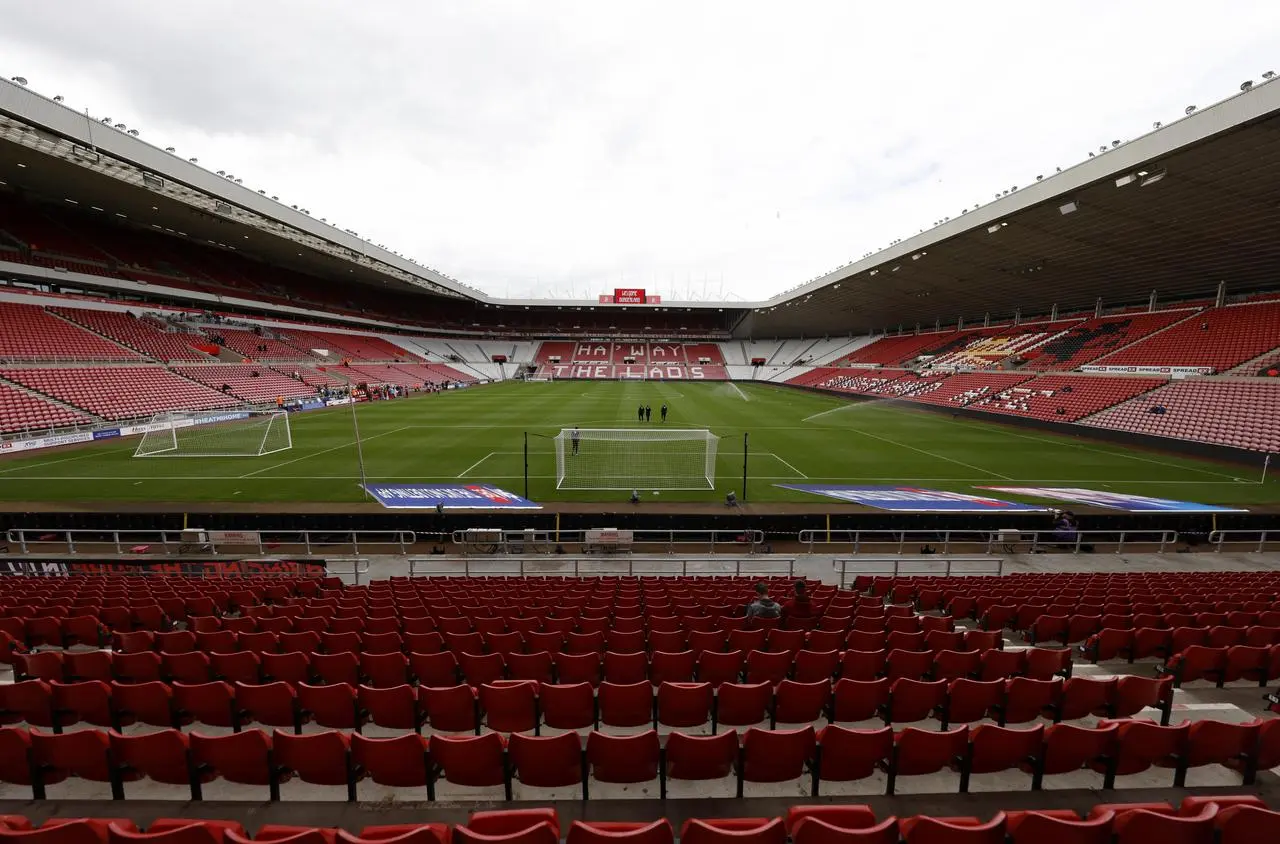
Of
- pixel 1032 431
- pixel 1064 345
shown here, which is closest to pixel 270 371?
pixel 1032 431

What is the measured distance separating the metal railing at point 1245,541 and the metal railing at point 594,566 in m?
11.5

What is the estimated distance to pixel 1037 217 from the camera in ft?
94.4

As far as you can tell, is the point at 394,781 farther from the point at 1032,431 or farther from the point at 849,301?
the point at 849,301

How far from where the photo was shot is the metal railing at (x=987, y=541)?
45.5 feet

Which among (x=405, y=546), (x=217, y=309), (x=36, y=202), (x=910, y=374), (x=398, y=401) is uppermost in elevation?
(x=36, y=202)

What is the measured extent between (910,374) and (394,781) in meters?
62.0

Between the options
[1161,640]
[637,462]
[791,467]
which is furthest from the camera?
[637,462]

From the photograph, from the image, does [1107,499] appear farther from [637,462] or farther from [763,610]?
[763,610]

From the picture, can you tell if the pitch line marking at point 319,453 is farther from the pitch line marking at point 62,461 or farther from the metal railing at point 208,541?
the pitch line marking at point 62,461

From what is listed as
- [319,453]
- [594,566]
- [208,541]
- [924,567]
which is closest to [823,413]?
[924,567]

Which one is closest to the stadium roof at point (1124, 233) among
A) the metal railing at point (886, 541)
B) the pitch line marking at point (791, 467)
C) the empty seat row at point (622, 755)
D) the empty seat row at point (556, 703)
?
the metal railing at point (886, 541)

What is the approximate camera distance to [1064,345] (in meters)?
44.5

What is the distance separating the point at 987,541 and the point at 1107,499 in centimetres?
844

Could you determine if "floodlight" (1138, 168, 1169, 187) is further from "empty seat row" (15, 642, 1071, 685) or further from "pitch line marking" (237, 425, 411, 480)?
"pitch line marking" (237, 425, 411, 480)
